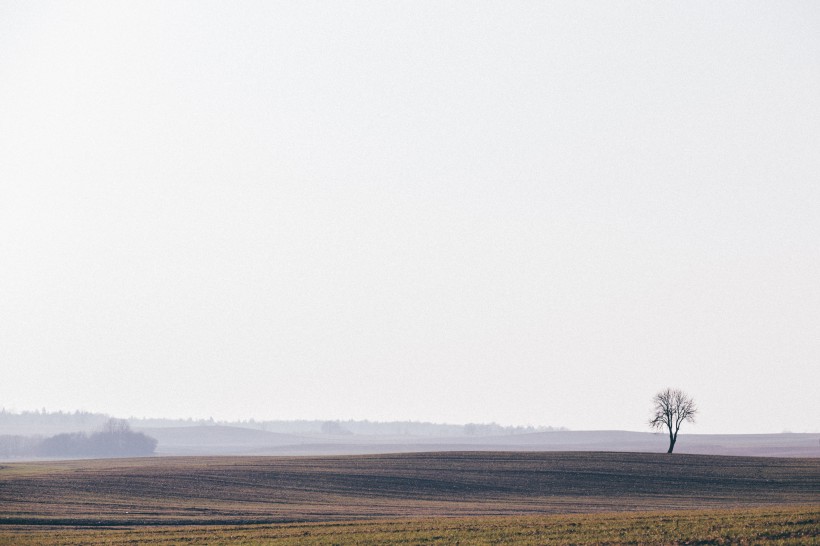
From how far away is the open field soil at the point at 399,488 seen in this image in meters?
49.8

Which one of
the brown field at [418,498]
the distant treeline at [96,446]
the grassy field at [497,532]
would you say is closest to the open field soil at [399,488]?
the brown field at [418,498]

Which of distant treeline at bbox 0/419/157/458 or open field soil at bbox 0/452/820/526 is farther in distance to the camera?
distant treeline at bbox 0/419/157/458

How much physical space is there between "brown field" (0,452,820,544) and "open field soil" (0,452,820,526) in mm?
121

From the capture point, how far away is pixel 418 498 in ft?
200

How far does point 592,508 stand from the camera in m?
53.5

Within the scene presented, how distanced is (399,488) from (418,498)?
199 inches

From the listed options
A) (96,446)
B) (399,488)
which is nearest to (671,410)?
(399,488)

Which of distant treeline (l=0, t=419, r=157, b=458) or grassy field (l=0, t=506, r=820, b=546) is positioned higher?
grassy field (l=0, t=506, r=820, b=546)

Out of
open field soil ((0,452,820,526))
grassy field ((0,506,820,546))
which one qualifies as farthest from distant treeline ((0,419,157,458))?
grassy field ((0,506,820,546))

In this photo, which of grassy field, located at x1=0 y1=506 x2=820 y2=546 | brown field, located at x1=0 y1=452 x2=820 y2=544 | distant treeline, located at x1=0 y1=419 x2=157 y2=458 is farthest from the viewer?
distant treeline, located at x1=0 y1=419 x2=157 y2=458

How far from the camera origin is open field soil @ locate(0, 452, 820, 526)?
49816 millimetres

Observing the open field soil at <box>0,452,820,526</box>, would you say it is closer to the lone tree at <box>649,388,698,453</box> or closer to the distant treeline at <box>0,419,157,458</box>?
the lone tree at <box>649,388,698,453</box>

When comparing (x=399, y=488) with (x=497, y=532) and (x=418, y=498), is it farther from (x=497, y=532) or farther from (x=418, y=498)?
(x=497, y=532)

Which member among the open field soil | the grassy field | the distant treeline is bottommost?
the distant treeline
